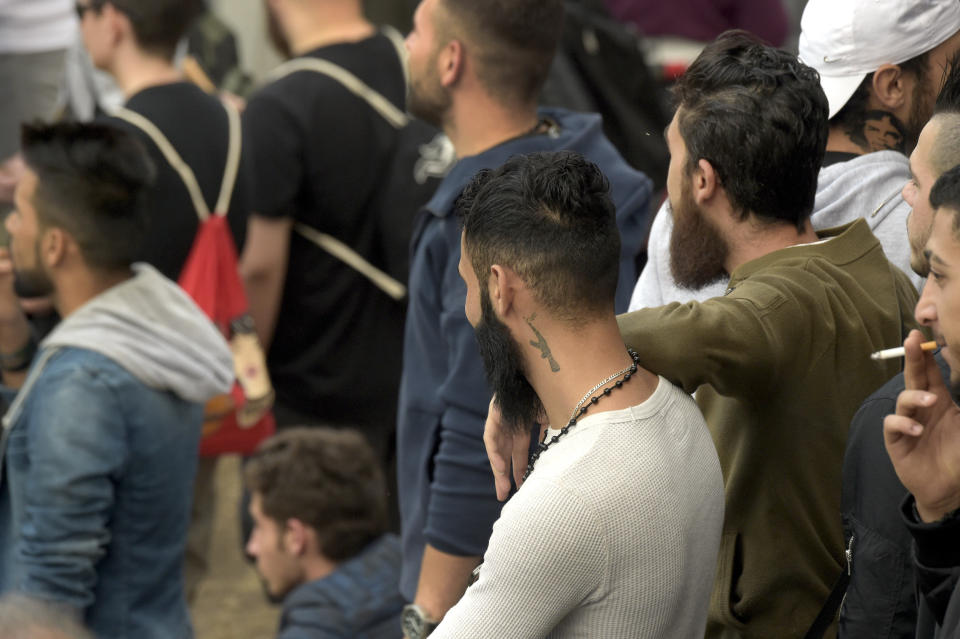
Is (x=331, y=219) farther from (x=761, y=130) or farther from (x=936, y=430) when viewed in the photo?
(x=936, y=430)

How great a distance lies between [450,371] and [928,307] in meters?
1.22

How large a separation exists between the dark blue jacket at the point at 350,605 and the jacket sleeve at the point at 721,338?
173 cm

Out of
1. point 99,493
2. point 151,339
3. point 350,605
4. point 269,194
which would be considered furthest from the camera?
point 269,194

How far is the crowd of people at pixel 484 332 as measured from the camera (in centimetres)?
184

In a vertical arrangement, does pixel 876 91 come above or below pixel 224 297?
above

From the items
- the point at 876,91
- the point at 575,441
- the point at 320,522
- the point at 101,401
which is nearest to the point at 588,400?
the point at 575,441

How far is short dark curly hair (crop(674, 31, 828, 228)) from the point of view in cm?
215

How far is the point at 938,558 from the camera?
5.78 ft

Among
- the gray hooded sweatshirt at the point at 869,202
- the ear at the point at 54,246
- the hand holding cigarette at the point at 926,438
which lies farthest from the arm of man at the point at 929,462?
the ear at the point at 54,246

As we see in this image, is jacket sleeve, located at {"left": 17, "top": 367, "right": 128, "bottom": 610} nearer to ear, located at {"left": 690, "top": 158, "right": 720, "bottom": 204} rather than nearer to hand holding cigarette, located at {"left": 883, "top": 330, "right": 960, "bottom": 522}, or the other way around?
ear, located at {"left": 690, "top": 158, "right": 720, "bottom": 204}

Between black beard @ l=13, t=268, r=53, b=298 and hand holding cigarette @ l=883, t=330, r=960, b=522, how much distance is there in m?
2.17

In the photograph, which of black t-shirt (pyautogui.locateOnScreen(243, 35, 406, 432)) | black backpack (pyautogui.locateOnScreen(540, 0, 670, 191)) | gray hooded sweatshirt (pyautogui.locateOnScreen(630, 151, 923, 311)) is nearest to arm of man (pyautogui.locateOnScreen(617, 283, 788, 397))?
gray hooded sweatshirt (pyautogui.locateOnScreen(630, 151, 923, 311))

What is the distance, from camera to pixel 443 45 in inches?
118

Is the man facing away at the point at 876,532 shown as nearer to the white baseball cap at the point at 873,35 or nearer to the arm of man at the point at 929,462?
the arm of man at the point at 929,462
